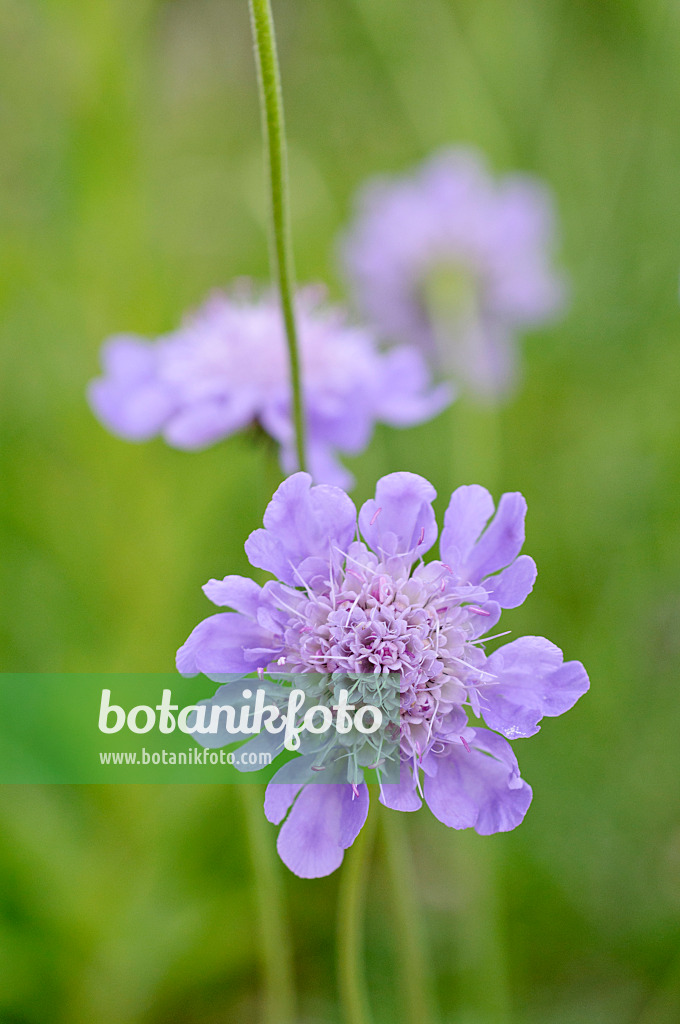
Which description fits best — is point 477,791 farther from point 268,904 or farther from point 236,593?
point 268,904

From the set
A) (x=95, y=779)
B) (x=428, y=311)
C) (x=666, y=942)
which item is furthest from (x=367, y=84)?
(x=666, y=942)

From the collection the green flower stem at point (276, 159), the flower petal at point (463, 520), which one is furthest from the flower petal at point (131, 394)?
the flower petal at point (463, 520)

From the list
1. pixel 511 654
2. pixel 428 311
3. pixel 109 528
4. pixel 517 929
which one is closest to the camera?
pixel 511 654

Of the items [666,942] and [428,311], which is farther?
[428,311]

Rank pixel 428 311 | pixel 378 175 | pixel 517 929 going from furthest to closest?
pixel 378 175
pixel 428 311
pixel 517 929

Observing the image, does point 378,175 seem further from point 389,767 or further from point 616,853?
point 389,767

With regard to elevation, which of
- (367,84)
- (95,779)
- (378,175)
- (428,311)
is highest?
(367,84)

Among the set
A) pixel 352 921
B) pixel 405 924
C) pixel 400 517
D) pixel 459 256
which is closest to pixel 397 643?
pixel 400 517
